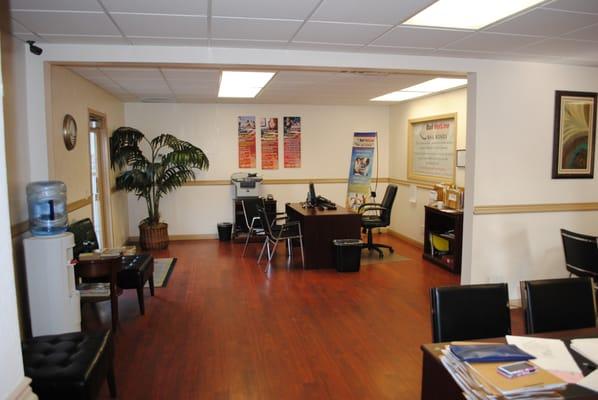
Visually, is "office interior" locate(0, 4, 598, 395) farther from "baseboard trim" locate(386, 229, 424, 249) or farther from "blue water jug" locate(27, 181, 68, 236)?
"baseboard trim" locate(386, 229, 424, 249)

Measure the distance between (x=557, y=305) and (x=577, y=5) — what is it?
1.79 m

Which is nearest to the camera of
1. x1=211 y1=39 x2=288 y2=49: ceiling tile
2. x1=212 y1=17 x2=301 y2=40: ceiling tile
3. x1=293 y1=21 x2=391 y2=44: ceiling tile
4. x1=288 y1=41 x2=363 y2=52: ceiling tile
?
x1=212 y1=17 x2=301 y2=40: ceiling tile

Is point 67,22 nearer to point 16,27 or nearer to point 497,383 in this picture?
point 16,27

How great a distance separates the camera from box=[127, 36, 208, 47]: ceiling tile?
324 cm

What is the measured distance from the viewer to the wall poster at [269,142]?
25.8 feet

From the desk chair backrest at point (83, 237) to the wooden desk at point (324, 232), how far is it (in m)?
2.66

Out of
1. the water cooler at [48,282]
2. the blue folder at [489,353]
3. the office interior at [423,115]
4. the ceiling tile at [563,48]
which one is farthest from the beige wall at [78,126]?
the ceiling tile at [563,48]

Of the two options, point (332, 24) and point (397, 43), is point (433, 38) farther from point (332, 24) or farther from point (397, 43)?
point (332, 24)

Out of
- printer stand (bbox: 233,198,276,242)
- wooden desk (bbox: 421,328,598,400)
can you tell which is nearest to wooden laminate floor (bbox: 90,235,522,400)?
wooden desk (bbox: 421,328,598,400)

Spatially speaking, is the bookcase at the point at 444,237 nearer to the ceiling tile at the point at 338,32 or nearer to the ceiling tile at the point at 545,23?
the ceiling tile at the point at 545,23

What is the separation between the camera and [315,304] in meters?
4.45

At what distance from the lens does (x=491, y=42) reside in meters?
3.42

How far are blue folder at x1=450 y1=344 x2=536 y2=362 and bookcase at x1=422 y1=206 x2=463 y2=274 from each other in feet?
12.9

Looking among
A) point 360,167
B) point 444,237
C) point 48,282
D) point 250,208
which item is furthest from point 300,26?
point 360,167
